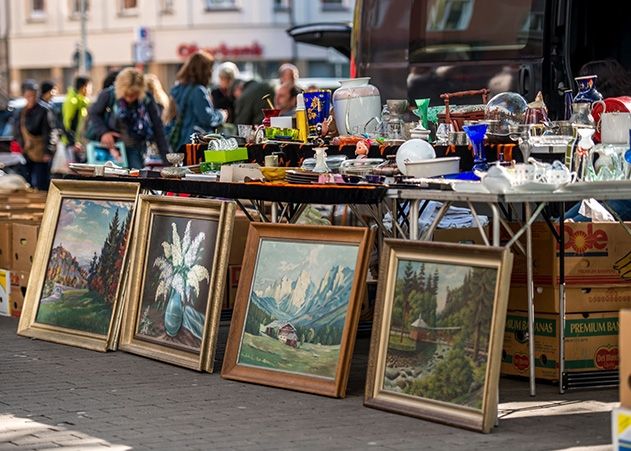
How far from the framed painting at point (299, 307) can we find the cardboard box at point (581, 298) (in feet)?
3.00

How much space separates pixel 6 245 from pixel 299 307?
3.42m

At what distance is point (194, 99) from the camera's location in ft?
43.1

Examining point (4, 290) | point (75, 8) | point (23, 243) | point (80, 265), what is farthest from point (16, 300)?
point (75, 8)

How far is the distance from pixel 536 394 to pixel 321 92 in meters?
2.39

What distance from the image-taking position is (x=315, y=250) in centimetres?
686

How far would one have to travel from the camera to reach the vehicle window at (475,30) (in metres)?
9.29

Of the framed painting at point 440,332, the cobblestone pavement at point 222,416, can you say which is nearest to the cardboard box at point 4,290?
the cobblestone pavement at point 222,416

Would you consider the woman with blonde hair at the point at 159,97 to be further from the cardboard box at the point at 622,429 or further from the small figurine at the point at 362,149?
the cardboard box at the point at 622,429

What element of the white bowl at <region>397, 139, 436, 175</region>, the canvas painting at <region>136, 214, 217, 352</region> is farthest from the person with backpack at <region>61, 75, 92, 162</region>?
the white bowl at <region>397, 139, 436, 175</region>

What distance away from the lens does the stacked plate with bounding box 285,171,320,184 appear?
7.07m

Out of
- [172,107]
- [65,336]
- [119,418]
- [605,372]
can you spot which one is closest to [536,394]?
[605,372]

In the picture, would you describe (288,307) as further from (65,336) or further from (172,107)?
(172,107)

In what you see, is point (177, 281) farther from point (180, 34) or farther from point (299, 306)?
point (180, 34)

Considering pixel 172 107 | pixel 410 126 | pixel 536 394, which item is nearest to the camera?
pixel 536 394
